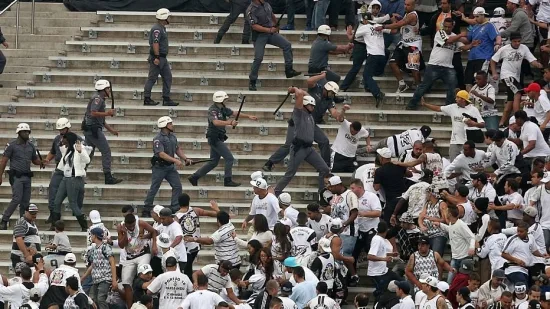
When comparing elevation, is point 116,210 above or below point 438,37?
below

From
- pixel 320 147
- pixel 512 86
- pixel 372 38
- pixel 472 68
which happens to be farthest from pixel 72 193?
pixel 512 86

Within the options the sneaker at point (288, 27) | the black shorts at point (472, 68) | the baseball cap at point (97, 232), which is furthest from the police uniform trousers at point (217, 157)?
the black shorts at point (472, 68)

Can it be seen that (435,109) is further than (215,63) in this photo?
No

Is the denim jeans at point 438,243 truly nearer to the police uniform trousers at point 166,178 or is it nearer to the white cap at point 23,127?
the police uniform trousers at point 166,178

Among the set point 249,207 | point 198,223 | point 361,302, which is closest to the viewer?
point 361,302

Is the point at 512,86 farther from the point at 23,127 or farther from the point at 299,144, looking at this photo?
the point at 23,127

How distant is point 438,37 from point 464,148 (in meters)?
2.88

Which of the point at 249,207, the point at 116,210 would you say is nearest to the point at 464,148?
the point at 249,207

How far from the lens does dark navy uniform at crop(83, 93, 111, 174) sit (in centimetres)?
2666

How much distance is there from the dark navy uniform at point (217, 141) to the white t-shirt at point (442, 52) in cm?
357

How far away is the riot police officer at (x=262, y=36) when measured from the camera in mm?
28328

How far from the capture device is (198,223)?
2461cm

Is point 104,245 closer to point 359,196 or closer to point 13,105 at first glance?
point 359,196

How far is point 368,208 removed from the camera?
24719mm
